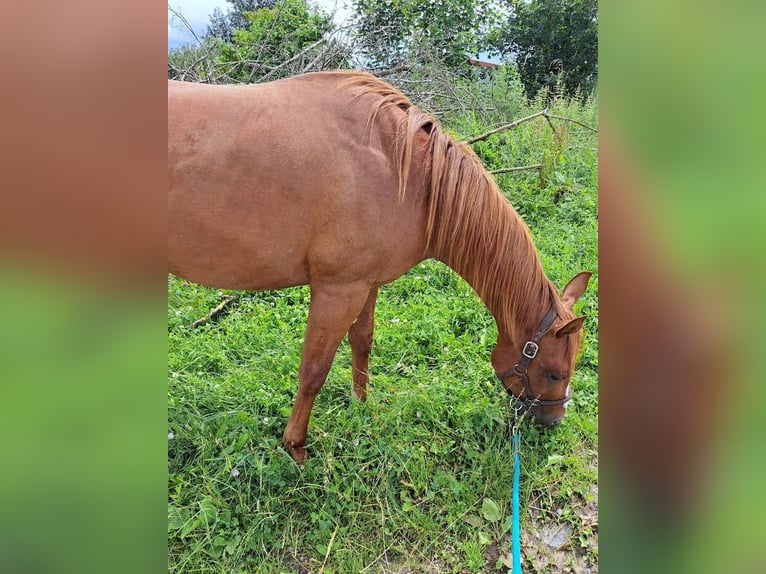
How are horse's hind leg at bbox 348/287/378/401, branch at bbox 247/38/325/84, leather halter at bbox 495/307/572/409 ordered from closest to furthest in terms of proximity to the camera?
leather halter at bbox 495/307/572/409
horse's hind leg at bbox 348/287/378/401
branch at bbox 247/38/325/84

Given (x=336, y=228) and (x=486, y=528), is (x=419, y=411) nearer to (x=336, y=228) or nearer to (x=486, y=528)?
(x=486, y=528)

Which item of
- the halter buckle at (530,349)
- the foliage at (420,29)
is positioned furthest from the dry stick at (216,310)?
the foliage at (420,29)

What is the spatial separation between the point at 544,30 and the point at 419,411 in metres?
4.98

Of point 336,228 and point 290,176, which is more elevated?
point 290,176

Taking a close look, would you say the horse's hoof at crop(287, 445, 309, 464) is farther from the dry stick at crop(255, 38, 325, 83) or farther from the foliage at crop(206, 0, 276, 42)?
the foliage at crop(206, 0, 276, 42)

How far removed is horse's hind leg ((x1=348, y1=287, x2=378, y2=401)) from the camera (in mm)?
2424

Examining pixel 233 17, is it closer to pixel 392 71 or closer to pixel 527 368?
pixel 392 71

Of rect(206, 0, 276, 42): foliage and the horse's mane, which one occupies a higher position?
rect(206, 0, 276, 42): foliage

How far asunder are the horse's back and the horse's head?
2.17ft

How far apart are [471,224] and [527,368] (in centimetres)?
70

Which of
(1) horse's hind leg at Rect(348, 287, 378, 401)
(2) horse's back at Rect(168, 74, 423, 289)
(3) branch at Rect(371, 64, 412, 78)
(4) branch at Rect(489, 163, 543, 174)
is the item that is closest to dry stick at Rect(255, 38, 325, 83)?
(3) branch at Rect(371, 64, 412, 78)

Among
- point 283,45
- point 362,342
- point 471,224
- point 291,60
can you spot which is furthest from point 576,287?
point 283,45
